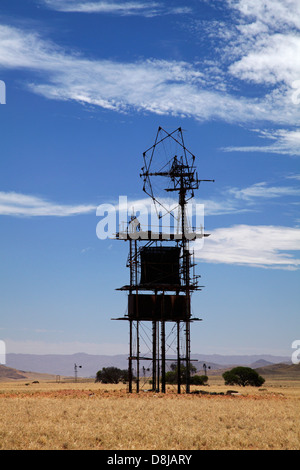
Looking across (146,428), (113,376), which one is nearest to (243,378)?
(113,376)

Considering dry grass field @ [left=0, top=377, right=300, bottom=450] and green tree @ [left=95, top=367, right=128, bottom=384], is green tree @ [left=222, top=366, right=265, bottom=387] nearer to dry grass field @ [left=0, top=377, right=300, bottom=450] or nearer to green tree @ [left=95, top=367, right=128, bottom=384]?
green tree @ [left=95, top=367, right=128, bottom=384]

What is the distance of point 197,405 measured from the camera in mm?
36938

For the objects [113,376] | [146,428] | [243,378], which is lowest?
[243,378]

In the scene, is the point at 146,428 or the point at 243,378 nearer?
the point at 146,428

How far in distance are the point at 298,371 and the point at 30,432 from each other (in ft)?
592

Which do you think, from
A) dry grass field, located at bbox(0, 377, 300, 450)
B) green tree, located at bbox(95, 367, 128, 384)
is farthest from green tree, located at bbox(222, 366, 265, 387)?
dry grass field, located at bbox(0, 377, 300, 450)

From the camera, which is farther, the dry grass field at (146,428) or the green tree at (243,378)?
the green tree at (243,378)

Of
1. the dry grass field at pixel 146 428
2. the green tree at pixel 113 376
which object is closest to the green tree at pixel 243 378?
the green tree at pixel 113 376

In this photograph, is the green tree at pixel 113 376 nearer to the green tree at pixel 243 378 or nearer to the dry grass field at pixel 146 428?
the green tree at pixel 243 378

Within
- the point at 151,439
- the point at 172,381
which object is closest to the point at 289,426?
the point at 151,439

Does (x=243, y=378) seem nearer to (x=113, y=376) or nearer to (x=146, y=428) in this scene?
(x=113, y=376)

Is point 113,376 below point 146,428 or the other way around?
below

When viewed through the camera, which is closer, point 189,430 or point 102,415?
point 189,430

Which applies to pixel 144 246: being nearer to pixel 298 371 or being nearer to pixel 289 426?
pixel 289 426
